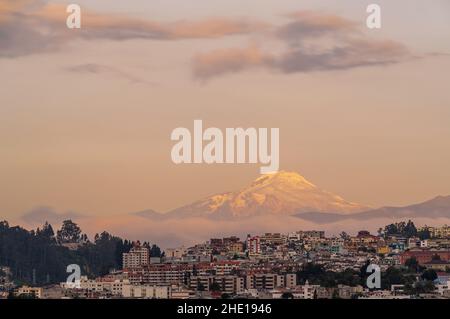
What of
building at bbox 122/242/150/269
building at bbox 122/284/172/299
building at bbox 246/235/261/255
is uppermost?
building at bbox 246/235/261/255

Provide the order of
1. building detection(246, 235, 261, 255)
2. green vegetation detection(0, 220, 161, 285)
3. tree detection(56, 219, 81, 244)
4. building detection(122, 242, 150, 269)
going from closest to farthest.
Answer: green vegetation detection(0, 220, 161, 285)
building detection(122, 242, 150, 269)
tree detection(56, 219, 81, 244)
building detection(246, 235, 261, 255)

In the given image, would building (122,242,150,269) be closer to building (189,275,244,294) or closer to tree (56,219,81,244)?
tree (56,219,81,244)

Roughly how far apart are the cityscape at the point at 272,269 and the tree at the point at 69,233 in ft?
0.16

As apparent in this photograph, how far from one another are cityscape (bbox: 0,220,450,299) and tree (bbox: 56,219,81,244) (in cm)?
5

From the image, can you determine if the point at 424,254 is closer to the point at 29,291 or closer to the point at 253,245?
the point at 253,245

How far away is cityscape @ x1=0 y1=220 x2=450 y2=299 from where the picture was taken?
51625 millimetres

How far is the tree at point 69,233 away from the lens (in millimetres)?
60906

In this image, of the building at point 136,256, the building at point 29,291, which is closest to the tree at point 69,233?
the building at point 136,256

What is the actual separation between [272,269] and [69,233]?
327 inches

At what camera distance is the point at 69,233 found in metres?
61.9

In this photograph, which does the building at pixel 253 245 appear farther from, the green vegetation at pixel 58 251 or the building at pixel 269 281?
the building at pixel 269 281

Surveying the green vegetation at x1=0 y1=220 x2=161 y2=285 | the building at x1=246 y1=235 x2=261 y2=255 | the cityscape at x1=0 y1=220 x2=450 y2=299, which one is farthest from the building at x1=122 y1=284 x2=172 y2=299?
the building at x1=246 y1=235 x2=261 y2=255
